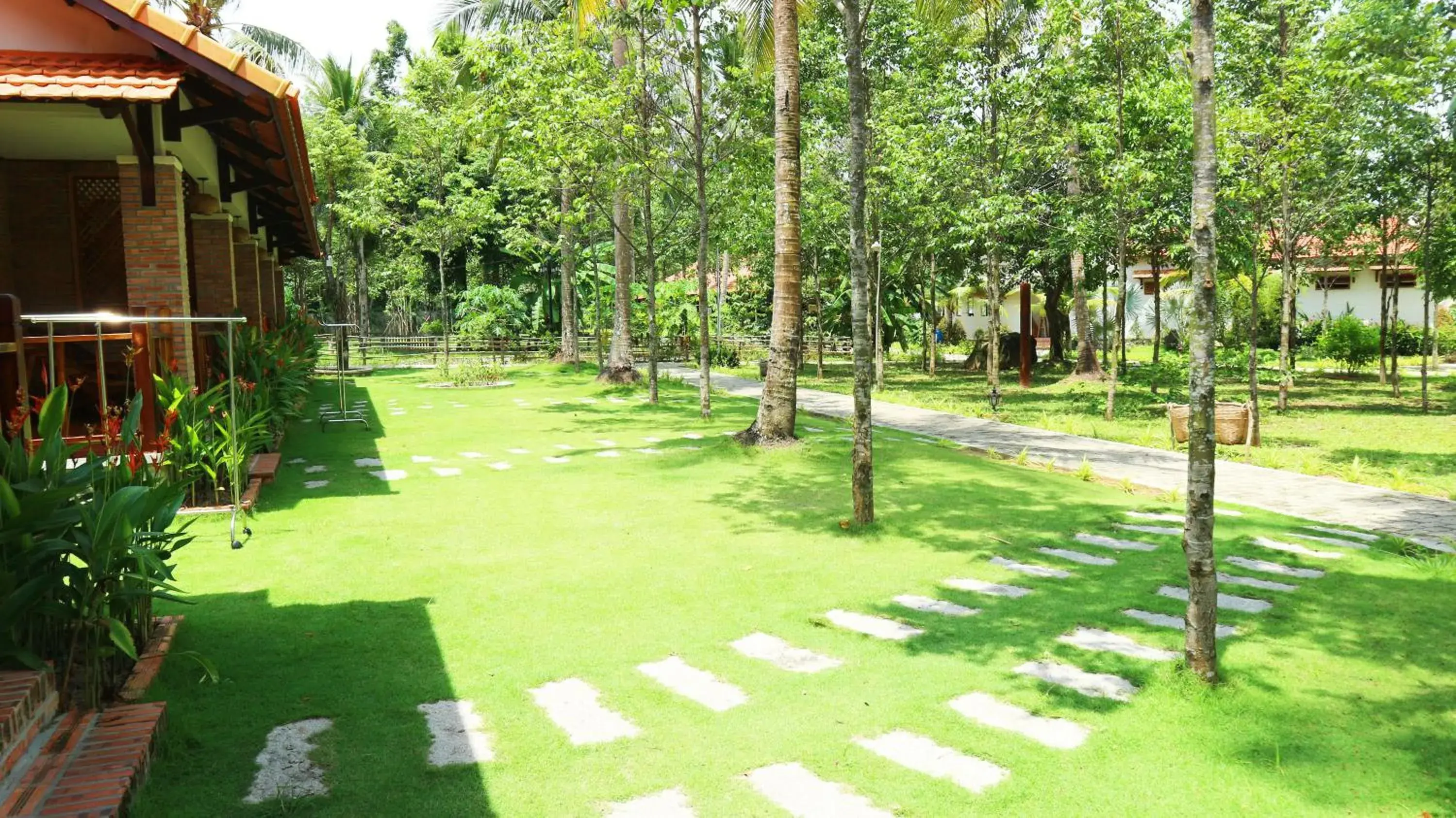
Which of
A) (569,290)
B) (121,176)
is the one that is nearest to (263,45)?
(569,290)

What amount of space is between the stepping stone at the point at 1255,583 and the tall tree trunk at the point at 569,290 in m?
18.4

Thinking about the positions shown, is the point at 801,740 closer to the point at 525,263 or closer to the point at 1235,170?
the point at 1235,170

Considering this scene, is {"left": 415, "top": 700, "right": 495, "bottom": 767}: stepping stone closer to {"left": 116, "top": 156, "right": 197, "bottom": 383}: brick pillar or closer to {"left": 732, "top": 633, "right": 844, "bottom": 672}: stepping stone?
{"left": 732, "top": 633, "right": 844, "bottom": 672}: stepping stone

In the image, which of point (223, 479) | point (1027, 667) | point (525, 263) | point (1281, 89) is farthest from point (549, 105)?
point (525, 263)

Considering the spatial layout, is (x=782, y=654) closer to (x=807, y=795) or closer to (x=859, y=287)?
(x=807, y=795)

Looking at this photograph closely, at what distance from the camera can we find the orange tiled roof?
6.48 meters

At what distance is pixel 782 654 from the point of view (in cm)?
466

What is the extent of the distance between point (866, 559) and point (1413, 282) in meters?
39.1

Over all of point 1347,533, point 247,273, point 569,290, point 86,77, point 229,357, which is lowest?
point 1347,533

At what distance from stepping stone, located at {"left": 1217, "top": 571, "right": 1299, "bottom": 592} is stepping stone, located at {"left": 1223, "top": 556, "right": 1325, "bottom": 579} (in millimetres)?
250

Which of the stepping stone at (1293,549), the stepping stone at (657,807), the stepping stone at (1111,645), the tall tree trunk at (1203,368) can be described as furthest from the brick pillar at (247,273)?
the tall tree trunk at (1203,368)

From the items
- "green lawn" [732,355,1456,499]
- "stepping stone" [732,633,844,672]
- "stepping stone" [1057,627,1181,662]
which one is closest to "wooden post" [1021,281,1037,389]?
"green lawn" [732,355,1456,499]

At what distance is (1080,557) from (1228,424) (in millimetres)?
8130

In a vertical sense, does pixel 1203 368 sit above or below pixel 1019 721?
above
